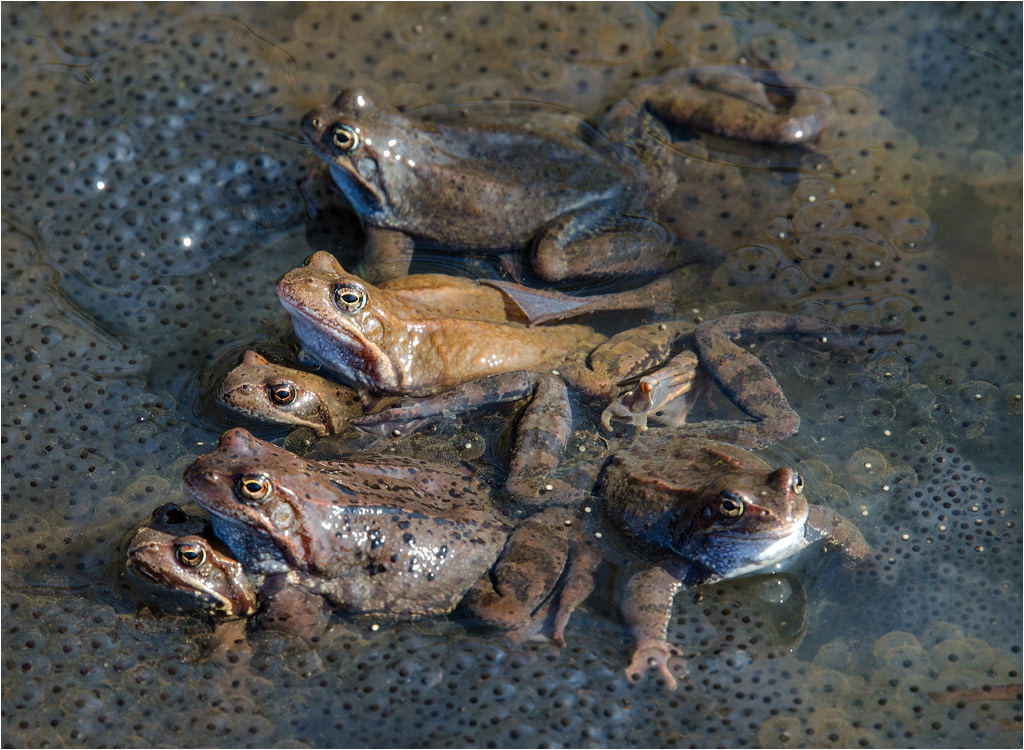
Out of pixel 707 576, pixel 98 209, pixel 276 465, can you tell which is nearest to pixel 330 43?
pixel 98 209

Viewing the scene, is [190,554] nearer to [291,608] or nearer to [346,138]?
[291,608]

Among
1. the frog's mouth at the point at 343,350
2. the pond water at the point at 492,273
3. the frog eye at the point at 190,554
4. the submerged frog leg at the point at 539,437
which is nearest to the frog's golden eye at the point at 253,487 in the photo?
the frog eye at the point at 190,554

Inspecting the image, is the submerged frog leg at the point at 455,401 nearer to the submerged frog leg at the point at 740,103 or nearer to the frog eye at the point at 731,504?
the frog eye at the point at 731,504

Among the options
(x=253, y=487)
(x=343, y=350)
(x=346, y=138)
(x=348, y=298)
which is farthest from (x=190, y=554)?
(x=346, y=138)

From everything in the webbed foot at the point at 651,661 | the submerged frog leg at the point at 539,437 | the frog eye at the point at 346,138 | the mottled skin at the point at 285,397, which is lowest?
the webbed foot at the point at 651,661

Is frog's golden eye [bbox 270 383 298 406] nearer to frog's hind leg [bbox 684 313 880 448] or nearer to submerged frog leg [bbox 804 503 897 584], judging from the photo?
frog's hind leg [bbox 684 313 880 448]
